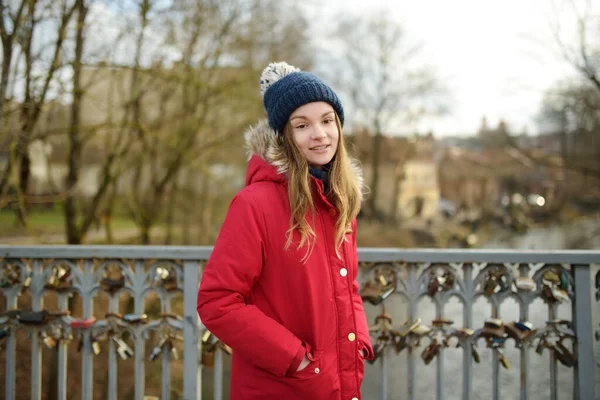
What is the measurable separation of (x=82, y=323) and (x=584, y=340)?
9.53ft

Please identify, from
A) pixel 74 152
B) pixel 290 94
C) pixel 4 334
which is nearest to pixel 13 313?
pixel 4 334

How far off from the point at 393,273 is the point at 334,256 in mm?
935

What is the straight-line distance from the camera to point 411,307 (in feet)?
9.23

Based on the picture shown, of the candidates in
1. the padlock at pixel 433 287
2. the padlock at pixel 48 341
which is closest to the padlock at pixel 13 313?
the padlock at pixel 48 341

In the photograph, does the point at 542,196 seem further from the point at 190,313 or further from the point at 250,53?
the point at 190,313

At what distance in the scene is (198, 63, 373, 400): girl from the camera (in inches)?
71.7

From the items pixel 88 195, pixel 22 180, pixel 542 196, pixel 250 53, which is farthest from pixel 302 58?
pixel 542 196

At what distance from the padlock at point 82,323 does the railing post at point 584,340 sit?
9.24 ft

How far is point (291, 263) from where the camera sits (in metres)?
1.94

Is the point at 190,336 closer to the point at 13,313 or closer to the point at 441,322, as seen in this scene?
the point at 13,313

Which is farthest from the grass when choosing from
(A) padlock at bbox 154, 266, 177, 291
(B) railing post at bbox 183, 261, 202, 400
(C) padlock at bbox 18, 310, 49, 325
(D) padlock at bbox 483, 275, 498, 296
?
(D) padlock at bbox 483, 275, 498, 296

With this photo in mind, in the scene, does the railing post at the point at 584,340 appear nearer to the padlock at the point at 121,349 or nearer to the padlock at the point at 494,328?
the padlock at the point at 494,328

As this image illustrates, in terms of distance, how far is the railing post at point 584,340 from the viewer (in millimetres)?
2727

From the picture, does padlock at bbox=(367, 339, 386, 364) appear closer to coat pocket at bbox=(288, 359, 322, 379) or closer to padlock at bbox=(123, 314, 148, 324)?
coat pocket at bbox=(288, 359, 322, 379)
